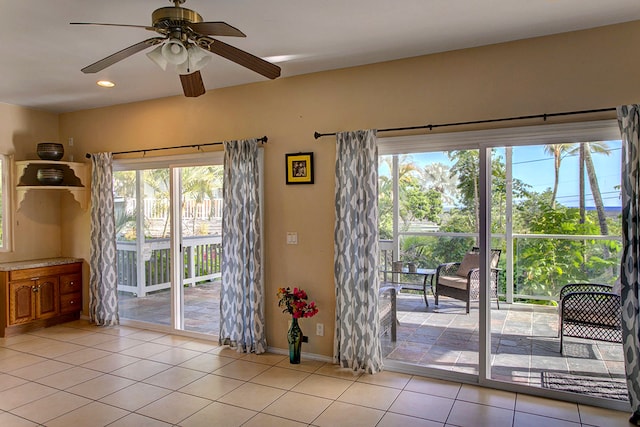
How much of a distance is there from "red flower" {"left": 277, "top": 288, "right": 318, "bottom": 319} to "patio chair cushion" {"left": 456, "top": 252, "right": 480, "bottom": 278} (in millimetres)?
1407

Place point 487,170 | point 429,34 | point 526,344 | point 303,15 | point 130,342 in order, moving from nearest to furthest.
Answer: point 303,15
point 429,34
point 487,170
point 526,344
point 130,342

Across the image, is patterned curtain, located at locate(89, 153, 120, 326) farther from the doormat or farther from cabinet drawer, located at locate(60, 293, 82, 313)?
the doormat

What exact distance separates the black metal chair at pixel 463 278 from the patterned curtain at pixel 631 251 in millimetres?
966

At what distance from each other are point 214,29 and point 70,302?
4642 mm

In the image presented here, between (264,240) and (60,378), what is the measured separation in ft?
6.84

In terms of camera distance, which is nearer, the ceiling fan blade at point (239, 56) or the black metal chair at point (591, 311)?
the ceiling fan blade at point (239, 56)

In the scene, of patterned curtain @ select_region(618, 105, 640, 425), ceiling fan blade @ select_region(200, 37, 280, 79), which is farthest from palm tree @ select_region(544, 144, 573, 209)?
ceiling fan blade @ select_region(200, 37, 280, 79)

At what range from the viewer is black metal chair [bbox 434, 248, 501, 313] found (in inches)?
143

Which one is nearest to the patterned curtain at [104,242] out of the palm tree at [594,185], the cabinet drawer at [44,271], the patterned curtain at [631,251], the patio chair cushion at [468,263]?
the cabinet drawer at [44,271]

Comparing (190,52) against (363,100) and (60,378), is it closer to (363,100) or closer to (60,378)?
(363,100)

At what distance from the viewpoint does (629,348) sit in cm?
275

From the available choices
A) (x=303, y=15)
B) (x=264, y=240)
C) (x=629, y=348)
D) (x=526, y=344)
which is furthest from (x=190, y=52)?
(x=526, y=344)

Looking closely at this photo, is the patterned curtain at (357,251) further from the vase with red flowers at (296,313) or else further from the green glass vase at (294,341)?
the green glass vase at (294,341)

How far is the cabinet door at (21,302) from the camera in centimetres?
461
